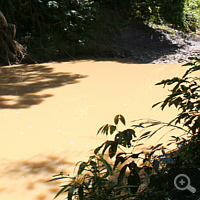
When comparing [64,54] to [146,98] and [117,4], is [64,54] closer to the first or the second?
[117,4]

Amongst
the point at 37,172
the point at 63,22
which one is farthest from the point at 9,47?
the point at 37,172

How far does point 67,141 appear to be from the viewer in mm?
3832

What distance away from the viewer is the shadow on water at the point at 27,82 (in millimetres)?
5551

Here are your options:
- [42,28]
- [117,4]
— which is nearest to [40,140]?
[42,28]

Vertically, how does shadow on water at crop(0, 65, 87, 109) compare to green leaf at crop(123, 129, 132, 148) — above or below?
below

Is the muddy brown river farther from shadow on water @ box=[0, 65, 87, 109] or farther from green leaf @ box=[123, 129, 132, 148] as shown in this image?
green leaf @ box=[123, 129, 132, 148]

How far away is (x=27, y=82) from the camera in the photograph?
275 inches

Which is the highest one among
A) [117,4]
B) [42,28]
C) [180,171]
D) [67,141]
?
[117,4]

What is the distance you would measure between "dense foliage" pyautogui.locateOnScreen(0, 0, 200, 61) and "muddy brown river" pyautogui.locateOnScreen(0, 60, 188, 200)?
1506mm

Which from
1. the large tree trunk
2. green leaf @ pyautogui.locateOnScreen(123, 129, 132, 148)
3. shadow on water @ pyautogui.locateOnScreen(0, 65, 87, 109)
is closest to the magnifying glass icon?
green leaf @ pyautogui.locateOnScreen(123, 129, 132, 148)

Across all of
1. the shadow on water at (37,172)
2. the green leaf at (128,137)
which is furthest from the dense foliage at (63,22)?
the green leaf at (128,137)

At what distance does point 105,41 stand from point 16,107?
6.58 m

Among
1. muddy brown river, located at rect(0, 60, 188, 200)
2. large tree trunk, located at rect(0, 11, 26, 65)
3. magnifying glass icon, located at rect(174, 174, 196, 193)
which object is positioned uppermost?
large tree trunk, located at rect(0, 11, 26, 65)

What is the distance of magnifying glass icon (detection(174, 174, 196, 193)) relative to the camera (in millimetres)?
1732
